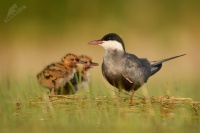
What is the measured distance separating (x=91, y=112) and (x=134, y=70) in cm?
148

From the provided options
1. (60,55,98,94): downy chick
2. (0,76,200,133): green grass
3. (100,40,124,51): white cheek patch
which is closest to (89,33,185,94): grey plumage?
(100,40,124,51): white cheek patch

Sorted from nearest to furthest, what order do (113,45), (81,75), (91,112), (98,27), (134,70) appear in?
(91,112) < (134,70) < (113,45) < (81,75) < (98,27)

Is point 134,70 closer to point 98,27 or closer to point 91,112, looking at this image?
point 91,112

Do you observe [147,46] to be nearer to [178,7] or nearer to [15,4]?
[178,7]

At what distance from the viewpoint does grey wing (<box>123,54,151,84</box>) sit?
27.4ft

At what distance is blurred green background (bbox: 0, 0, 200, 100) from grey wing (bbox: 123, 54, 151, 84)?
5146 mm

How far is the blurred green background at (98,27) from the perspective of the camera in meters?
14.4

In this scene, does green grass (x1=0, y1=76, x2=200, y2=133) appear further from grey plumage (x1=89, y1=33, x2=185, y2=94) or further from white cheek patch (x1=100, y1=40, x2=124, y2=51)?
white cheek patch (x1=100, y1=40, x2=124, y2=51)

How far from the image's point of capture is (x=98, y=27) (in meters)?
14.9

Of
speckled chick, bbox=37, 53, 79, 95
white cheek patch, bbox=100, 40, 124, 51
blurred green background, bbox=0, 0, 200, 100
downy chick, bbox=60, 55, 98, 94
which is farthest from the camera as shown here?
blurred green background, bbox=0, 0, 200, 100

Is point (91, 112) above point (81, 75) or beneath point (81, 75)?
beneath

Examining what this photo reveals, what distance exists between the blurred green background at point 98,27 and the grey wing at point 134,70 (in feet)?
16.9

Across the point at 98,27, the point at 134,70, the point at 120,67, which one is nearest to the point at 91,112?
the point at 120,67

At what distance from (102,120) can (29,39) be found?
8034 mm
